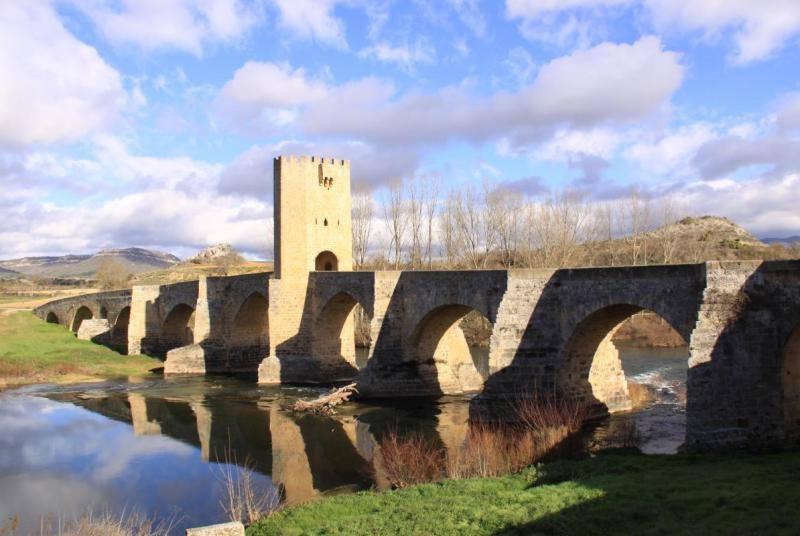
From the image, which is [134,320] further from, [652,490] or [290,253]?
[652,490]

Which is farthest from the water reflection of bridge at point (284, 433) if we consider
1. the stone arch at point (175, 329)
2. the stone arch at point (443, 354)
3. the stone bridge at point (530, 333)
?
the stone arch at point (175, 329)

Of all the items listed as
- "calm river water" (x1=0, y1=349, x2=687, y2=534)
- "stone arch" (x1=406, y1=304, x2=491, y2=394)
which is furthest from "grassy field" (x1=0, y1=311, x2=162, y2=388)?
"stone arch" (x1=406, y1=304, x2=491, y2=394)

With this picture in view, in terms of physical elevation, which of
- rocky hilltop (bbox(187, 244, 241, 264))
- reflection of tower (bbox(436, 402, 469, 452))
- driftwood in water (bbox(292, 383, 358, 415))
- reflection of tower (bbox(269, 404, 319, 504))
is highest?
rocky hilltop (bbox(187, 244, 241, 264))

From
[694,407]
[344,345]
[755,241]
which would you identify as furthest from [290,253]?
[755,241]

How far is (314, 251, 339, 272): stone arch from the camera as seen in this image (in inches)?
1196

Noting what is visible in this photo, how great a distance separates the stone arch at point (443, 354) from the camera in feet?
78.8

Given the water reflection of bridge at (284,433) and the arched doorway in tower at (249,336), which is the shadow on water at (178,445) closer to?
the water reflection of bridge at (284,433)

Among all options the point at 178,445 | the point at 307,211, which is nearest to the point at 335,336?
the point at 307,211

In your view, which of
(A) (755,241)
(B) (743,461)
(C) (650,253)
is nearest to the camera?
(B) (743,461)

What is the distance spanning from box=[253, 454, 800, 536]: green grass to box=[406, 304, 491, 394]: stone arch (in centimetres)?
1150

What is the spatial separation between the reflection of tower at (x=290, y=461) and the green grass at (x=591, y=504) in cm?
245

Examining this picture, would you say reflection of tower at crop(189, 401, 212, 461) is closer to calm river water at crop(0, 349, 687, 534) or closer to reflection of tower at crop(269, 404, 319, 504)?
calm river water at crop(0, 349, 687, 534)

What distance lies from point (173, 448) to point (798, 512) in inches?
597

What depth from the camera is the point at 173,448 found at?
18984mm
